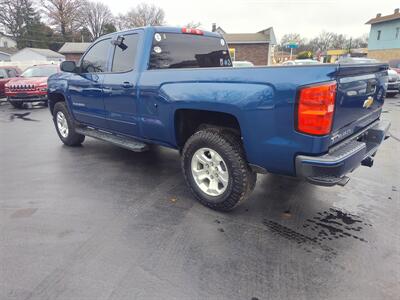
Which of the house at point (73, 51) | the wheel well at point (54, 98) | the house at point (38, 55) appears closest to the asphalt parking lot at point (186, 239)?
the wheel well at point (54, 98)

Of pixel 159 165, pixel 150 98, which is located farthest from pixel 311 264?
pixel 159 165

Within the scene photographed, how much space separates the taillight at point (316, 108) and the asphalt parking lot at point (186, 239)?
3.60ft

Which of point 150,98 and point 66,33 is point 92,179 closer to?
point 150,98

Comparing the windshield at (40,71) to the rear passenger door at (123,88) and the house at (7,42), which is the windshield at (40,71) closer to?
the rear passenger door at (123,88)

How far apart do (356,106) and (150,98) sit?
2251 mm

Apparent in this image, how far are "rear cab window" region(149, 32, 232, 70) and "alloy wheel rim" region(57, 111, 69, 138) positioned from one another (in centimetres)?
292

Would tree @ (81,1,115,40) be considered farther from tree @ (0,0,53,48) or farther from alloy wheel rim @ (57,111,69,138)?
alloy wheel rim @ (57,111,69,138)

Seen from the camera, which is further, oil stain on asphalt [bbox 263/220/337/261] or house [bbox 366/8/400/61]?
house [bbox 366/8/400/61]

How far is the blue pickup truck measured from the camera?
2551 millimetres

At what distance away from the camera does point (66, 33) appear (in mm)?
59875

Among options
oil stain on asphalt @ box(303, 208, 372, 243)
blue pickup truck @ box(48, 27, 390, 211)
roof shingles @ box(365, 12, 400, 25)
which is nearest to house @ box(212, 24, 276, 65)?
roof shingles @ box(365, 12, 400, 25)

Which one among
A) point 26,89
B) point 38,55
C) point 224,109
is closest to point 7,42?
point 38,55

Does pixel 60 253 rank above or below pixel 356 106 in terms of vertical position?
below

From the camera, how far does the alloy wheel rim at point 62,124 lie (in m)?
6.16
